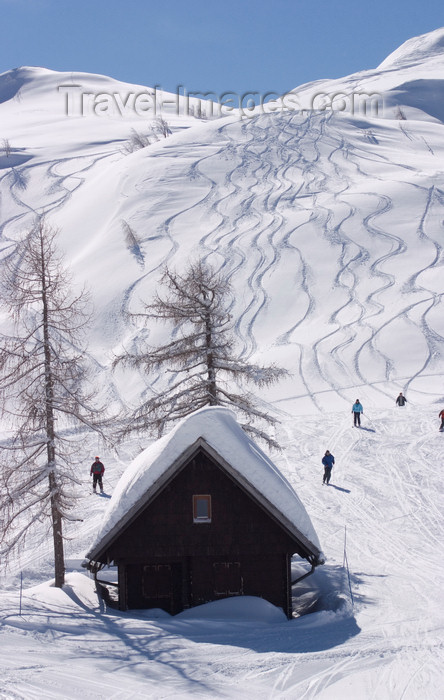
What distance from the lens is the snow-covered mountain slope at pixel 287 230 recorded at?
40.7 metres

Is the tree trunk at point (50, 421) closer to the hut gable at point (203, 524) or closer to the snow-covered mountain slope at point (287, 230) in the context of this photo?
the hut gable at point (203, 524)

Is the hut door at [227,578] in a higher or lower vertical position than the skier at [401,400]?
lower

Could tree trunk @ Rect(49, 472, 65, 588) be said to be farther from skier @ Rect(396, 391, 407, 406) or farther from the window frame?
skier @ Rect(396, 391, 407, 406)

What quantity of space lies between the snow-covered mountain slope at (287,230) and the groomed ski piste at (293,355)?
19cm

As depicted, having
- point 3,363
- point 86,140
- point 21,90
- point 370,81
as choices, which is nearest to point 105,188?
point 86,140

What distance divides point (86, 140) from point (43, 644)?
95018mm

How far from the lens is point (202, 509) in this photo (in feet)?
50.0

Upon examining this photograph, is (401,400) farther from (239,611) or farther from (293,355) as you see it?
(239,611)

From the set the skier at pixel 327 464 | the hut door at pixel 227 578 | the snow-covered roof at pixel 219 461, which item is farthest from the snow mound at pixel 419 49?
the hut door at pixel 227 578

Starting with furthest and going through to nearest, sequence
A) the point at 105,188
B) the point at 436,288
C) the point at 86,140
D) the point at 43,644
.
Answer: the point at 86,140, the point at 105,188, the point at 436,288, the point at 43,644

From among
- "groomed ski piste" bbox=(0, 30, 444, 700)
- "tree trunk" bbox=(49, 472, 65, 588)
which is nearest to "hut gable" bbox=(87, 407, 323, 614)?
"groomed ski piste" bbox=(0, 30, 444, 700)

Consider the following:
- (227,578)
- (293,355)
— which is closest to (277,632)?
(227,578)

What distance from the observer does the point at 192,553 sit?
1508 centimetres

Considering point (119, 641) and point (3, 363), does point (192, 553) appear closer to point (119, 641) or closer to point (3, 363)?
point (119, 641)
